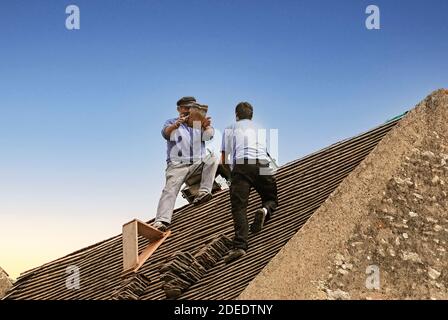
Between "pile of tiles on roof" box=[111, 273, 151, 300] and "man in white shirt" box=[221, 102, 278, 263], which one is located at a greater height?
"man in white shirt" box=[221, 102, 278, 263]

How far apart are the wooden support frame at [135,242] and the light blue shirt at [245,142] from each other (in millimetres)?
1932

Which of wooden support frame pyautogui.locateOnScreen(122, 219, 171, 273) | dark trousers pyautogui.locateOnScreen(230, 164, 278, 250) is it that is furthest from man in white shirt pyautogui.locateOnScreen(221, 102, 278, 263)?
wooden support frame pyautogui.locateOnScreen(122, 219, 171, 273)

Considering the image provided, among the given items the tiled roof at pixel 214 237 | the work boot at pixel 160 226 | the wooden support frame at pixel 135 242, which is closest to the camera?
the tiled roof at pixel 214 237

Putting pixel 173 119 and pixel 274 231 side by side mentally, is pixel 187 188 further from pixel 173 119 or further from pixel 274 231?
pixel 274 231

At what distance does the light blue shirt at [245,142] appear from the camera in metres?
19.2

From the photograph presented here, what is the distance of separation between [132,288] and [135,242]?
132 centimetres

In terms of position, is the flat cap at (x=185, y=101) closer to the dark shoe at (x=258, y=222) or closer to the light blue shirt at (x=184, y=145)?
the light blue shirt at (x=184, y=145)

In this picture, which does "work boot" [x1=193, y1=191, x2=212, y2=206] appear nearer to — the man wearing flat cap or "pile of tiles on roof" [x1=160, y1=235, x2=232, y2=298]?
the man wearing flat cap

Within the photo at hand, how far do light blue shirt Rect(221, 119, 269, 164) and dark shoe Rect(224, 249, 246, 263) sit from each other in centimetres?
129

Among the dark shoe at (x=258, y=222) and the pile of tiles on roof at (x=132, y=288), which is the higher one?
the dark shoe at (x=258, y=222)

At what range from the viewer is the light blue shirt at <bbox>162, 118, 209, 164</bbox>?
21.8 m

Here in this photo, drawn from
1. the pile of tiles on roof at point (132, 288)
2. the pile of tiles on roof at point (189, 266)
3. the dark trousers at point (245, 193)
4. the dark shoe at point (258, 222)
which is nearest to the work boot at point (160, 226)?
the pile of tiles on roof at point (132, 288)
